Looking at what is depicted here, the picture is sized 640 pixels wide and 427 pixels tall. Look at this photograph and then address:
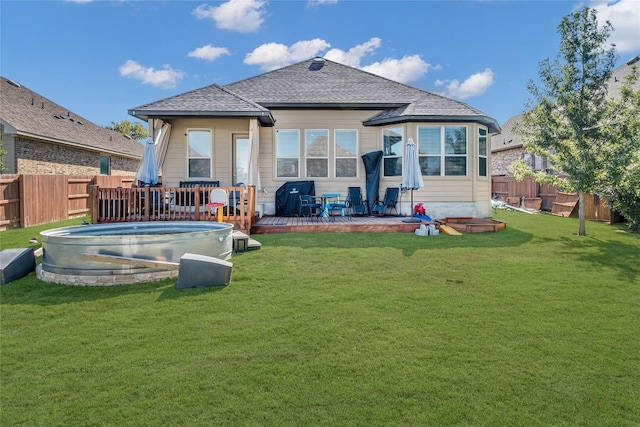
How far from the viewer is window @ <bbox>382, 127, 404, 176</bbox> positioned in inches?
457

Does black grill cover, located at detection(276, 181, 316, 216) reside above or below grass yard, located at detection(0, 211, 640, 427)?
above

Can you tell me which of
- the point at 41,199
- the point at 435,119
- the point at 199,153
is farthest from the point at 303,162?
the point at 41,199

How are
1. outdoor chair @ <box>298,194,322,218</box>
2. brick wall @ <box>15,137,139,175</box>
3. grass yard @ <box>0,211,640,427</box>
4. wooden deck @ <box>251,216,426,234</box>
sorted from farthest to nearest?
1. brick wall @ <box>15,137,139,175</box>
2. outdoor chair @ <box>298,194,322,218</box>
3. wooden deck @ <box>251,216,426,234</box>
4. grass yard @ <box>0,211,640,427</box>

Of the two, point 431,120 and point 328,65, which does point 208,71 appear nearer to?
point 328,65

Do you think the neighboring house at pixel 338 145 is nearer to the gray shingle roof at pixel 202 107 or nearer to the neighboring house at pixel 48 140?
the gray shingle roof at pixel 202 107

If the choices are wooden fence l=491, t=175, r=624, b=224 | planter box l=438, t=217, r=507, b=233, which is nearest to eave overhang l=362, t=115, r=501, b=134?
planter box l=438, t=217, r=507, b=233

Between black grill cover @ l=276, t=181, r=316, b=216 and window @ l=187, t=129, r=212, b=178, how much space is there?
7.99 ft

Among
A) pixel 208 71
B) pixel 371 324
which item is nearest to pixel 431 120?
pixel 371 324

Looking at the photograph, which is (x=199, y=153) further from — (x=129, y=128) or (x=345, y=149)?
(x=129, y=128)

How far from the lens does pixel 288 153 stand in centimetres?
1210

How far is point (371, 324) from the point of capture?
13.0ft

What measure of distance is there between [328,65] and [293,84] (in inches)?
91.6

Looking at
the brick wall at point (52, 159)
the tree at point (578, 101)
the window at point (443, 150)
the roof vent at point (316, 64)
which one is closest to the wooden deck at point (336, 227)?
the window at point (443, 150)

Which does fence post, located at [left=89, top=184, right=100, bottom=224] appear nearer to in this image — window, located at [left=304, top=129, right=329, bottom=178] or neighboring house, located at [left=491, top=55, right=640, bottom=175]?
window, located at [left=304, top=129, right=329, bottom=178]
